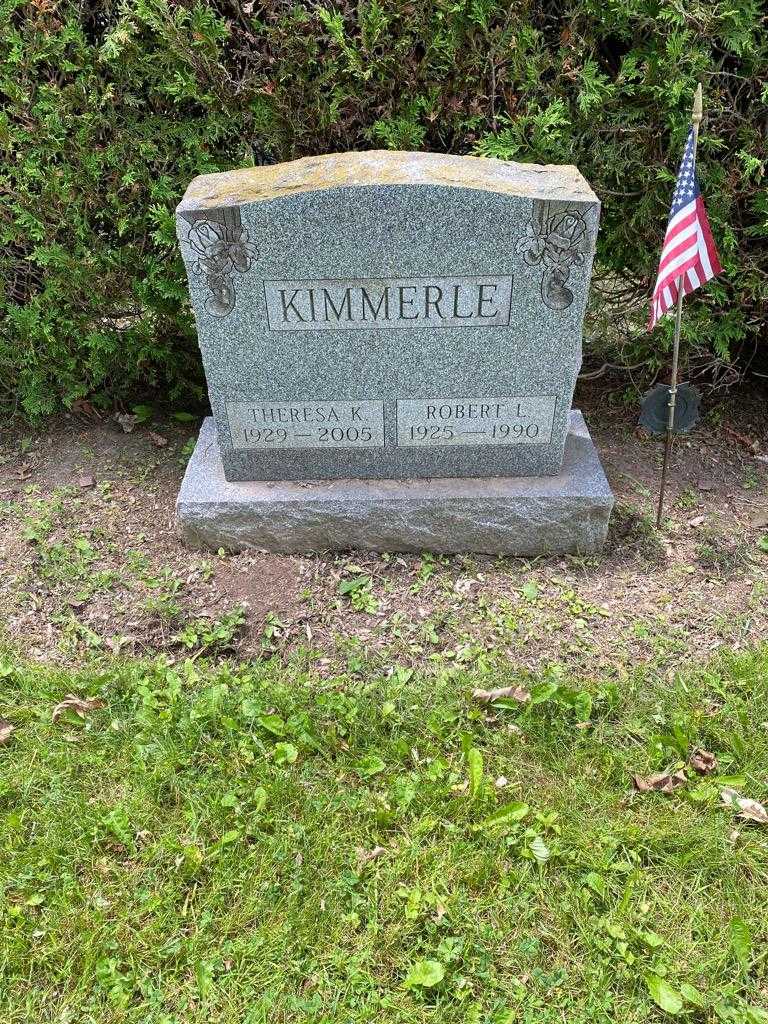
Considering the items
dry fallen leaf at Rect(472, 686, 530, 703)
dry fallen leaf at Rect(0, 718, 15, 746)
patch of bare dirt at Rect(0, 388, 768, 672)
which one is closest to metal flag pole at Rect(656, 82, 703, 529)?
patch of bare dirt at Rect(0, 388, 768, 672)

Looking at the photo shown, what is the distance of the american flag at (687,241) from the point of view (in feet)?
9.62

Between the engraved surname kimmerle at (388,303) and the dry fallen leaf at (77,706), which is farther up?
the engraved surname kimmerle at (388,303)

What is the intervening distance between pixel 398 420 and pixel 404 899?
188cm

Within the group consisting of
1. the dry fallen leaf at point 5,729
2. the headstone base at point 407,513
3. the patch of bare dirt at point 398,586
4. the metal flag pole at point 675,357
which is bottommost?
the patch of bare dirt at point 398,586

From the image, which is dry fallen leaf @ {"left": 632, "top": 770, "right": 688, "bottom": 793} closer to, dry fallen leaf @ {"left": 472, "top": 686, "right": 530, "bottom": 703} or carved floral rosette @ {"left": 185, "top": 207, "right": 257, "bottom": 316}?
dry fallen leaf @ {"left": 472, "top": 686, "right": 530, "bottom": 703}

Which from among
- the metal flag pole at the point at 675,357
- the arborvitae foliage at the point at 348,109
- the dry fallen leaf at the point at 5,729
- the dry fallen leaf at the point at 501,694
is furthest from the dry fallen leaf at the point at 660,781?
the arborvitae foliage at the point at 348,109

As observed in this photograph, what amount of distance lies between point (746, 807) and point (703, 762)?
0.19m

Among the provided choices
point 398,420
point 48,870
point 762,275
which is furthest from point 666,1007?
point 762,275

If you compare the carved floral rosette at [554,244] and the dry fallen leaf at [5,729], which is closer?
the dry fallen leaf at [5,729]

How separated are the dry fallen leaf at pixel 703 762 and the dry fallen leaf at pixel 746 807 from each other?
0.30 ft

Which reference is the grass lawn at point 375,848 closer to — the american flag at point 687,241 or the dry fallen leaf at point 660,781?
the dry fallen leaf at point 660,781

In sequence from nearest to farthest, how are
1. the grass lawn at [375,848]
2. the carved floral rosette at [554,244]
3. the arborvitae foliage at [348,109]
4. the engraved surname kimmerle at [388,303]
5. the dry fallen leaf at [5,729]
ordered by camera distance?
the grass lawn at [375,848] → the dry fallen leaf at [5,729] → the carved floral rosette at [554,244] → the engraved surname kimmerle at [388,303] → the arborvitae foliage at [348,109]

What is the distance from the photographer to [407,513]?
3434 mm

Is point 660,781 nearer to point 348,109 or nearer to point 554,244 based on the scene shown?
point 554,244
